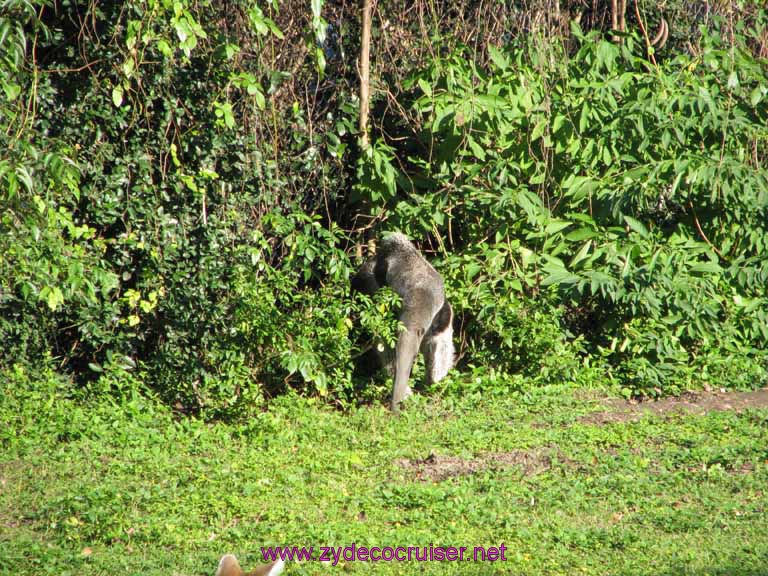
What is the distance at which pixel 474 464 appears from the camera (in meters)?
6.55

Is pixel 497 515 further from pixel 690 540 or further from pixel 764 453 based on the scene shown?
pixel 764 453

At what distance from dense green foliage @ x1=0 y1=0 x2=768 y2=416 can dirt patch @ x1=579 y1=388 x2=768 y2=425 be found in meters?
0.19

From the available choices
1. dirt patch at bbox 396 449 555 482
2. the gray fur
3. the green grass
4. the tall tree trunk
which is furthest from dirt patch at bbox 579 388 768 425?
the tall tree trunk

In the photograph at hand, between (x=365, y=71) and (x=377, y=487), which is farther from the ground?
(x=365, y=71)

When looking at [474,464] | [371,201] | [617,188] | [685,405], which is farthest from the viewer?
[371,201]

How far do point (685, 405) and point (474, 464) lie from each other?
2421 mm

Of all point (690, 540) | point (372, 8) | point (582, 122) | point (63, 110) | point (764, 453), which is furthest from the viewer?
point (372, 8)

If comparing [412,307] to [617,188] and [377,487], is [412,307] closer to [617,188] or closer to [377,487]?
[377,487]

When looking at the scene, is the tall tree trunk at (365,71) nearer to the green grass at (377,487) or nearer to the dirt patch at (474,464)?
the green grass at (377,487)

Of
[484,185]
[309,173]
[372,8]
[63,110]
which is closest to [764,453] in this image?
[484,185]

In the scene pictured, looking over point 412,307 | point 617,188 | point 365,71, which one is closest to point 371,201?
point 365,71

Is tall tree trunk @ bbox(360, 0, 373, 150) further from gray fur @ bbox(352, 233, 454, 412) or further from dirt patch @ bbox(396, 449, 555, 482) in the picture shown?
dirt patch @ bbox(396, 449, 555, 482)

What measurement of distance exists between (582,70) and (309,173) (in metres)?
2.89

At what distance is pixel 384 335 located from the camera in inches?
301
